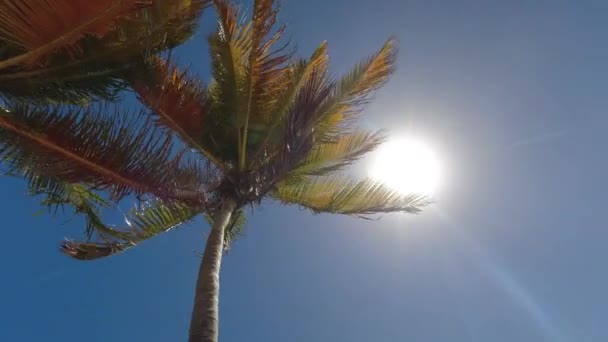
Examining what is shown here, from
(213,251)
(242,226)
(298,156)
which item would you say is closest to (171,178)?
(213,251)

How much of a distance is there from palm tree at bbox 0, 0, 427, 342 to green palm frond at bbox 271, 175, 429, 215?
0.05 feet

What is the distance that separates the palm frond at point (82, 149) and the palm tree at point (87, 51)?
0.76 m

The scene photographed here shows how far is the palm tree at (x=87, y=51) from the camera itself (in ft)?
22.9

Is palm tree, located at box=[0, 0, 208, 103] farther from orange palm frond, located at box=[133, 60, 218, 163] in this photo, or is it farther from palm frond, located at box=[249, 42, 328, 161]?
palm frond, located at box=[249, 42, 328, 161]

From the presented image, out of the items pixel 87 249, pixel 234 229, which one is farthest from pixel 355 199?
pixel 87 249

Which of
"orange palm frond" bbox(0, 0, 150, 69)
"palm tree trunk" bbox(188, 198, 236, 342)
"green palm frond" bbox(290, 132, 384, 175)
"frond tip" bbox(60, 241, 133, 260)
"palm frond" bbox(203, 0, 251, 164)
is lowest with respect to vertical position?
"palm tree trunk" bbox(188, 198, 236, 342)

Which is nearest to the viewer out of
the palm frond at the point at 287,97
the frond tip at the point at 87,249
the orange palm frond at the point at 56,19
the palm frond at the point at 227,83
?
the orange palm frond at the point at 56,19

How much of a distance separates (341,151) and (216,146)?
193cm

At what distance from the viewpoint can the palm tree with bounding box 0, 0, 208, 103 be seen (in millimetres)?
6982

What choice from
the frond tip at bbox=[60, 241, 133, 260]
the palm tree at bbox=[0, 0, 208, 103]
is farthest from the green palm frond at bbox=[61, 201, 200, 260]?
the palm tree at bbox=[0, 0, 208, 103]

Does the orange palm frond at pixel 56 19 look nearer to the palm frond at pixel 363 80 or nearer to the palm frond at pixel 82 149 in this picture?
the palm frond at pixel 82 149

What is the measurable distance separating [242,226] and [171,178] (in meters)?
3.15

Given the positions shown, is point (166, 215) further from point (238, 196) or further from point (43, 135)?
point (43, 135)

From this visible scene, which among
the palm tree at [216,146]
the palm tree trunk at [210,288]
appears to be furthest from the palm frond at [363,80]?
the palm tree trunk at [210,288]
